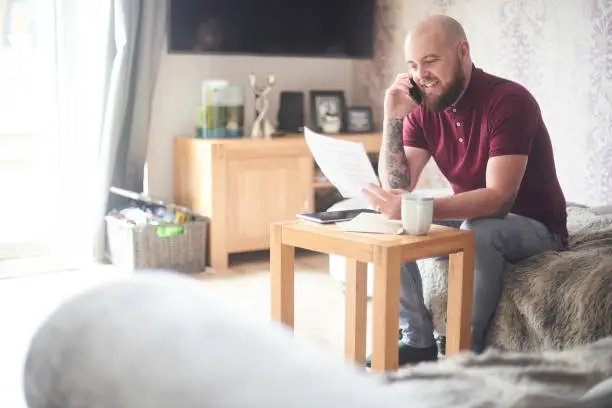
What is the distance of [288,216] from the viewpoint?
406 cm

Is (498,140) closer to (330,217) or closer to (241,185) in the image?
(330,217)

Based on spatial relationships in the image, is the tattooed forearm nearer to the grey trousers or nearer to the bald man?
the bald man

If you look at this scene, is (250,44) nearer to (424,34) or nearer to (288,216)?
(288,216)

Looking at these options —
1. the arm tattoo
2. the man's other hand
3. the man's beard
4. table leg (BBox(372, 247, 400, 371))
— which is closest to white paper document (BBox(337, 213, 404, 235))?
the man's other hand

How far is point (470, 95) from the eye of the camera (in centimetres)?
226

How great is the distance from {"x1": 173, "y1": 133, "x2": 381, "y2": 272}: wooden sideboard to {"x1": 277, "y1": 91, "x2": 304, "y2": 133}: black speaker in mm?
213

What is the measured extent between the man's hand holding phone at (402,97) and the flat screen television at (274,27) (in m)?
1.82

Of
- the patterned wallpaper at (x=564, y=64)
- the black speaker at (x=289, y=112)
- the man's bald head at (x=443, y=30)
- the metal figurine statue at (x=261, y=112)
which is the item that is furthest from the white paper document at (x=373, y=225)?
the black speaker at (x=289, y=112)

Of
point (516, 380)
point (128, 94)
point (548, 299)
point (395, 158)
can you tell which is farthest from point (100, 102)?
point (516, 380)

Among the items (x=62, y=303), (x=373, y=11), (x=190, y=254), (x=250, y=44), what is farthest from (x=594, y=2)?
(x=62, y=303)

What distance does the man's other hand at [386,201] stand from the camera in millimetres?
2035

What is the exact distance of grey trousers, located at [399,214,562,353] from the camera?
83.4 inches

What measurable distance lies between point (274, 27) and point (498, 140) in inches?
91.4

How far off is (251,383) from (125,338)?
0.15 m
